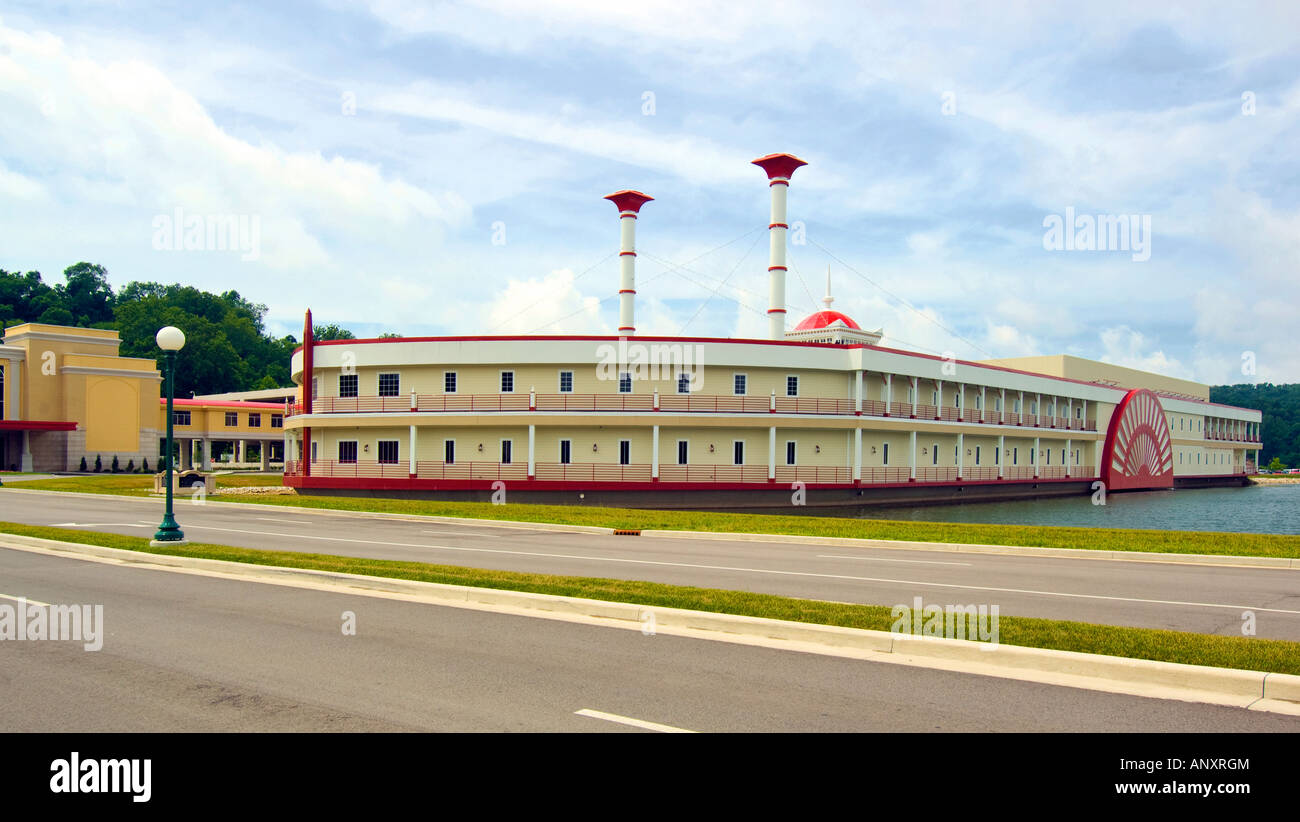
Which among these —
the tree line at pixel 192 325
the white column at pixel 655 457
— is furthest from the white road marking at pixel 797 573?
the tree line at pixel 192 325

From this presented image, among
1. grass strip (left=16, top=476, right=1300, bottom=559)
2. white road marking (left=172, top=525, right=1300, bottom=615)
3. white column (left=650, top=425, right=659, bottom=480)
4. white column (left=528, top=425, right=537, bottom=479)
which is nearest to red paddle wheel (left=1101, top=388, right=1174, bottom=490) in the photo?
white column (left=650, top=425, right=659, bottom=480)

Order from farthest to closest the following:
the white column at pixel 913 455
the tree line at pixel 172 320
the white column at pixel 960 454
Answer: the tree line at pixel 172 320, the white column at pixel 960 454, the white column at pixel 913 455

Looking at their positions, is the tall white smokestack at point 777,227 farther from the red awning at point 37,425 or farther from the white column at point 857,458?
the red awning at point 37,425

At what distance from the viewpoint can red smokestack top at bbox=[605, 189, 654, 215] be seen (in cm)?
5641

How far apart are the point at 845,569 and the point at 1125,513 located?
3893 cm

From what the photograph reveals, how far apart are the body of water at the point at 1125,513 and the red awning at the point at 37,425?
2218 inches

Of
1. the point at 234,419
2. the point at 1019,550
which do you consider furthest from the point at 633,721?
the point at 234,419

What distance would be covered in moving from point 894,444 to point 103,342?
2497 inches

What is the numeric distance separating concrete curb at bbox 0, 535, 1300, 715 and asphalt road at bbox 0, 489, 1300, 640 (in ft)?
9.19

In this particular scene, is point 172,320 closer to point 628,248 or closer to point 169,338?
point 628,248

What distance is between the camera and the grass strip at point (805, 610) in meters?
8.06
